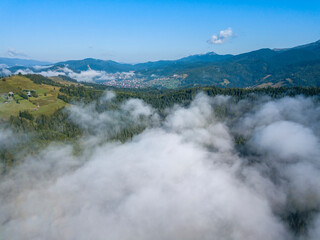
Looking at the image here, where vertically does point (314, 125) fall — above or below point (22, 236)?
above

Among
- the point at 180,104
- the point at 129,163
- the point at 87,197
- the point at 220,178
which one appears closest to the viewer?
the point at 87,197

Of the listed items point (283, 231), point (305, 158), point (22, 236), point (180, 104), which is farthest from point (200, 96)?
point (22, 236)

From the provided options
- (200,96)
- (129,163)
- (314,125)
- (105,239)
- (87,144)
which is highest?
(200,96)

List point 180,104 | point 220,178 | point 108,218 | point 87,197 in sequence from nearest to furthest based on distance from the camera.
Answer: point 108,218 < point 87,197 < point 220,178 < point 180,104

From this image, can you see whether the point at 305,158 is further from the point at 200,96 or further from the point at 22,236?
the point at 22,236

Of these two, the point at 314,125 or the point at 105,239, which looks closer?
the point at 105,239

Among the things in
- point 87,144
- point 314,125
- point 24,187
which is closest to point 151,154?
point 87,144
